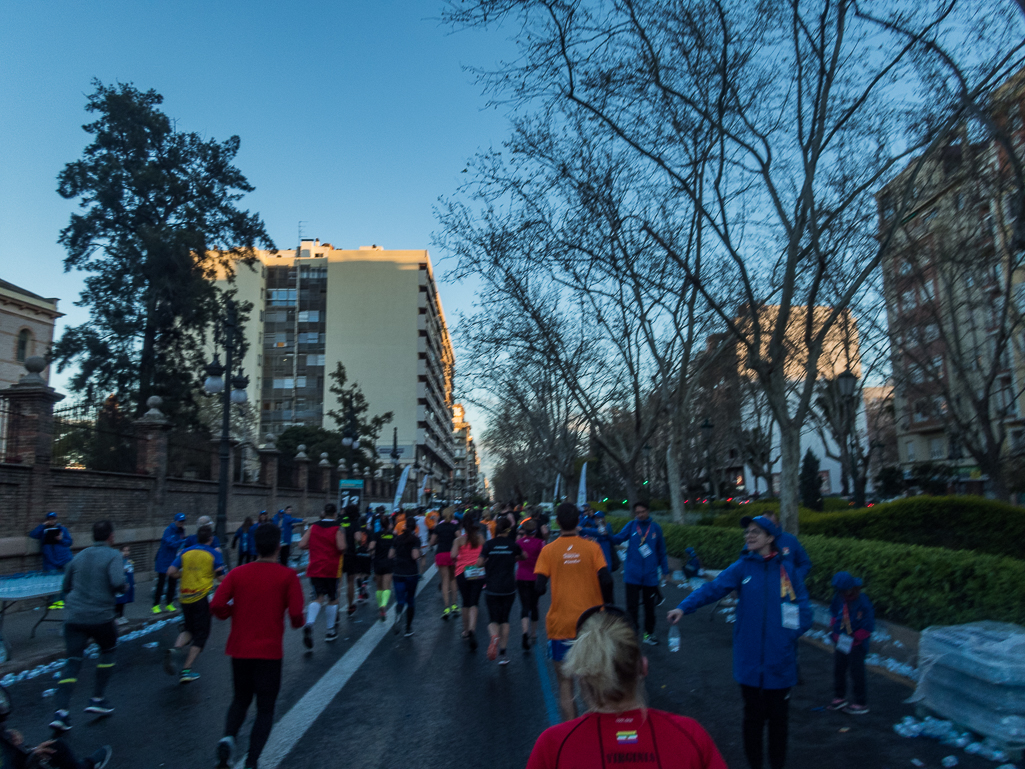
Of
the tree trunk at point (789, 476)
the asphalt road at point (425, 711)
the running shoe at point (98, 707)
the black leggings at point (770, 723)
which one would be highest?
the tree trunk at point (789, 476)

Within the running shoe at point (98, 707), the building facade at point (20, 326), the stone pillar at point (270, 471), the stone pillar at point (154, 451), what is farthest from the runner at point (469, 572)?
the building facade at point (20, 326)

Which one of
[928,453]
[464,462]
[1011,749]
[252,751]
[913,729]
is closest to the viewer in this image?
[252,751]

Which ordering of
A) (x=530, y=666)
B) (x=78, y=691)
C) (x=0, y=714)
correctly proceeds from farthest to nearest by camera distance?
(x=530, y=666), (x=78, y=691), (x=0, y=714)

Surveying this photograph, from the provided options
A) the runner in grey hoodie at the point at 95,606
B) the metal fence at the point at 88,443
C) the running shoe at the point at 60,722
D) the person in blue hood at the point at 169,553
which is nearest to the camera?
the running shoe at the point at 60,722

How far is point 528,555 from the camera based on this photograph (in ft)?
32.0

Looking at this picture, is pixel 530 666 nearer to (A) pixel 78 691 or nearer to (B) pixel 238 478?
(A) pixel 78 691

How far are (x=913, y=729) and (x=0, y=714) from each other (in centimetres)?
626

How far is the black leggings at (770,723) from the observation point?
183 inches

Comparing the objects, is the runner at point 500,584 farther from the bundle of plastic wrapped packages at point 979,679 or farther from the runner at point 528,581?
the bundle of plastic wrapped packages at point 979,679

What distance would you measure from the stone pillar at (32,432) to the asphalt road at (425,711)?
243 inches

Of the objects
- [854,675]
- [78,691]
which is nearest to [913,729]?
[854,675]

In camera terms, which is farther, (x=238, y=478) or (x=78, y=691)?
(x=238, y=478)

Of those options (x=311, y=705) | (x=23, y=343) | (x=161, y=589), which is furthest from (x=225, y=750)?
(x=23, y=343)

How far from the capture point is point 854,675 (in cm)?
678
